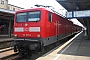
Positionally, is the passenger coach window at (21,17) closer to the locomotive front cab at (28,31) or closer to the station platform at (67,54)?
the locomotive front cab at (28,31)

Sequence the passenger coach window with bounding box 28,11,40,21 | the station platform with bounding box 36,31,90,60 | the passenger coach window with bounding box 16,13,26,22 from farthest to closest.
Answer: the passenger coach window with bounding box 16,13,26,22 < the passenger coach window with bounding box 28,11,40,21 < the station platform with bounding box 36,31,90,60

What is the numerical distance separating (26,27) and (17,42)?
1150mm

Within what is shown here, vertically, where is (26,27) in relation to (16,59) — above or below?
above

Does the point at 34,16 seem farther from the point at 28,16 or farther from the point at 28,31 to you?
the point at 28,31

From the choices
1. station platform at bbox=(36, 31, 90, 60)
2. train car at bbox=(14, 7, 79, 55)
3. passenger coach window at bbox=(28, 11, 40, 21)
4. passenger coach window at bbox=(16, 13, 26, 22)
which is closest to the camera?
station platform at bbox=(36, 31, 90, 60)

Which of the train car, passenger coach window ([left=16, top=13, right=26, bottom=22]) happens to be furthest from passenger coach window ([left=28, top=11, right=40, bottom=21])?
passenger coach window ([left=16, top=13, right=26, bottom=22])

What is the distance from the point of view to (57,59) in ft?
26.0

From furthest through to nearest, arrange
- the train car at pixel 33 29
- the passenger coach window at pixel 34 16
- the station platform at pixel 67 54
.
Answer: the passenger coach window at pixel 34 16 < the train car at pixel 33 29 < the station platform at pixel 67 54

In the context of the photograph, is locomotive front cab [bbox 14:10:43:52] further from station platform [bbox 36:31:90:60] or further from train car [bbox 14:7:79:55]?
station platform [bbox 36:31:90:60]

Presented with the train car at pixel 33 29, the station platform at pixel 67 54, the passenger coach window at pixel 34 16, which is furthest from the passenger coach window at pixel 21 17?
the station platform at pixel 67 54

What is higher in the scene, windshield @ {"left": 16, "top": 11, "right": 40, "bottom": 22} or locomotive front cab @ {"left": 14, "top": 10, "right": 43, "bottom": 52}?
windshield @ {"left": 16, "top": 11, "right": 40, "bottom": 22}

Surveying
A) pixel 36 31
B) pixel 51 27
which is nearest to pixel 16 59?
pixel 36 31

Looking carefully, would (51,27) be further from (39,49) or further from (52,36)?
(39,49)

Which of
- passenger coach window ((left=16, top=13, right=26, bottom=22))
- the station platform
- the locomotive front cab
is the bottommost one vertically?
the station platform
